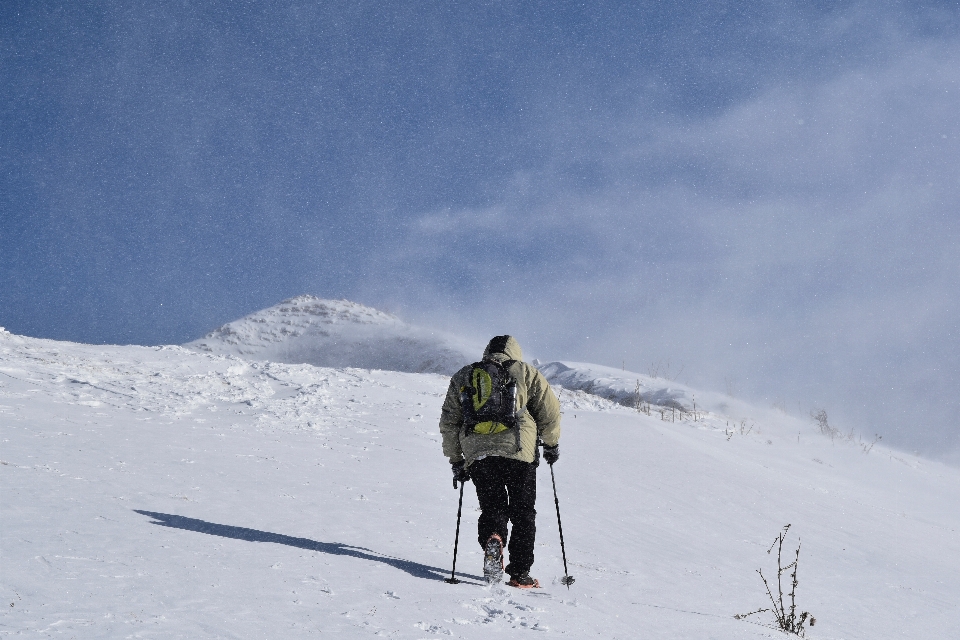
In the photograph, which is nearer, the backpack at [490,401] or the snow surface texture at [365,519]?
the snow surface texture at [365,519]

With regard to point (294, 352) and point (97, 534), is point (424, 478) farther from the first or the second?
point (294, 352)

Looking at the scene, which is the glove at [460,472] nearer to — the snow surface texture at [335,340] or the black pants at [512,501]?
the black pants at [512,501]

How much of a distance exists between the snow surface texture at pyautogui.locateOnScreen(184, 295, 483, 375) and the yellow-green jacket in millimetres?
35997

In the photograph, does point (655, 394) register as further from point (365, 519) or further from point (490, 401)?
point (490, 401)

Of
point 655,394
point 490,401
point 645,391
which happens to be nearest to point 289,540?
point 490,401

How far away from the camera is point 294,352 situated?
2096 inches

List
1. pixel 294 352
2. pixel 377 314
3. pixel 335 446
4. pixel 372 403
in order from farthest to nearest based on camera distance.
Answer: pixel 377 314
pixel 294 352
pixel 372 403
pixel 335 446

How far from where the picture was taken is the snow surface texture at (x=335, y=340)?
46.4 metres

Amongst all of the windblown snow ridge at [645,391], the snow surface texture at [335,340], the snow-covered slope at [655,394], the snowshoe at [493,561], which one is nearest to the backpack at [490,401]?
the snowshoe at [493,561]

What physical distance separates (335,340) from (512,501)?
5154 cm

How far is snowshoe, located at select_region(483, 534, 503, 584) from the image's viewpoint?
4.38m

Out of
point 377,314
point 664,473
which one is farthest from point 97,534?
point 377,314

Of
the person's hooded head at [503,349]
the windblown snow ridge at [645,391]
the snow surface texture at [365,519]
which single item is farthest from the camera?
the windblown snow ridge at [645,391]

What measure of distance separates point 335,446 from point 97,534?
6.01 m
